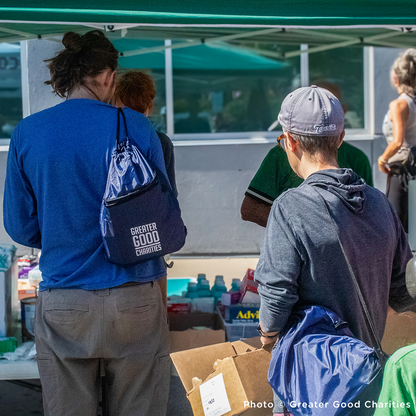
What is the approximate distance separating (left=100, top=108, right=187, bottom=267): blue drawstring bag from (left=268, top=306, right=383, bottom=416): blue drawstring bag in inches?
23.3

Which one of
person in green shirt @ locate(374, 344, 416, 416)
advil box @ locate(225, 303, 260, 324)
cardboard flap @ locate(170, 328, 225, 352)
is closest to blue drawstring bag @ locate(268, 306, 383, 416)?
person in green shirt @ locate(374, 344, 416, 416)

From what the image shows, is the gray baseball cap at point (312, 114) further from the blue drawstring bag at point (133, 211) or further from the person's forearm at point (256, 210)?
the person's forearm at point (256, 210)

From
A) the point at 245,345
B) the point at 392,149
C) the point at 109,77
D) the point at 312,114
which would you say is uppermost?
the point at 109,77

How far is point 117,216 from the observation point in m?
1.86

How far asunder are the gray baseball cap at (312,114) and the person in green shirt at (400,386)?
0.73m

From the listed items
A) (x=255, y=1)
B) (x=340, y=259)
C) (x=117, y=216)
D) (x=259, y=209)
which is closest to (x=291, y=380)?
(x=340, y=259)

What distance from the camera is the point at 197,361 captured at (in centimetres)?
224

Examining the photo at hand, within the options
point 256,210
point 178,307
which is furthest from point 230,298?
point 256,210

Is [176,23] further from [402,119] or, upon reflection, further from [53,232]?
[402,119]

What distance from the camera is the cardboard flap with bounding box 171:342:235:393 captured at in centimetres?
218

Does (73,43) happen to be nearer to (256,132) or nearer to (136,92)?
(136,92)

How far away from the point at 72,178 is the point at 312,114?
0.88 m

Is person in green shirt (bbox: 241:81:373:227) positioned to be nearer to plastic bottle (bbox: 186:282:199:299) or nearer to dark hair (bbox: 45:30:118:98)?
plastic bottle (bbox: 186:282:199:299)

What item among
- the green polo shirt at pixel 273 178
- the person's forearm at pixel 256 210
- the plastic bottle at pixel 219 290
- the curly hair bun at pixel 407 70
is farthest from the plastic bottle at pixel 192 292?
the curly hair bun at pixel 407 70
